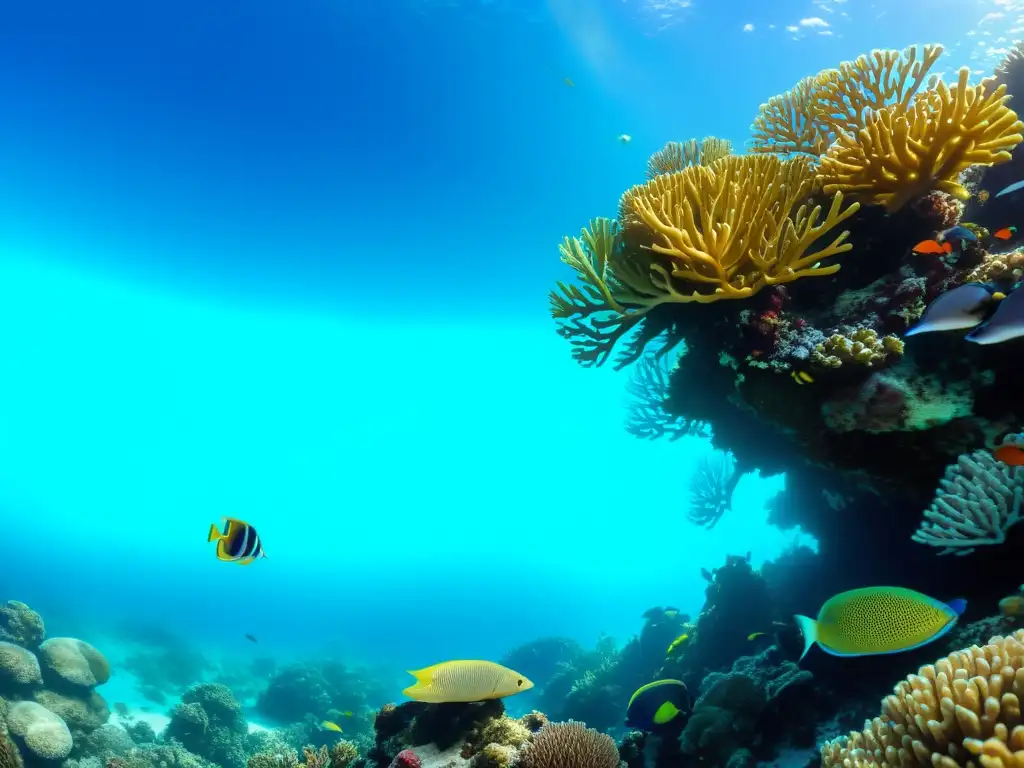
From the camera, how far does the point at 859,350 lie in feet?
12.0

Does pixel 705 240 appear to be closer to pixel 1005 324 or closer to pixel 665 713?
pixel 1005 324

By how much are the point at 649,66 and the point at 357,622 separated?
56.8m

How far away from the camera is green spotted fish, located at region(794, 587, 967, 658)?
263 cm

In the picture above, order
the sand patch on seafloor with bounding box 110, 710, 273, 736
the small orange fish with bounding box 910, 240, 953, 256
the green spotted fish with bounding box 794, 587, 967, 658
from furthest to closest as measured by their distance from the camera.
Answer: the sand patch on seafloor with bounding box 110, 710, 273, 736 → the small orange fish with bounding box 910, 240, 953, 256 → the green spotted fish with bounding box 794, 587, 967, 658

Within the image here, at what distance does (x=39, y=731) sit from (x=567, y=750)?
1065cm

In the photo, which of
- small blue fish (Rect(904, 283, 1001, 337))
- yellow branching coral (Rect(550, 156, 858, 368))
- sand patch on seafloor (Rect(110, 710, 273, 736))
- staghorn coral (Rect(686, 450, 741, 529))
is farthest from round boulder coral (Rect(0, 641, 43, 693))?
staghorn coral (Rect(686, 450, 741, 529))

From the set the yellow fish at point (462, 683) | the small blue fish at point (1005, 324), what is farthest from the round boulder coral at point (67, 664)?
the small blue fish at point (1005, 324)

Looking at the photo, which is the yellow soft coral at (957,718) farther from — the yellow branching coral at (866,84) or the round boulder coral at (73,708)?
the round boulder coral at (73,708)

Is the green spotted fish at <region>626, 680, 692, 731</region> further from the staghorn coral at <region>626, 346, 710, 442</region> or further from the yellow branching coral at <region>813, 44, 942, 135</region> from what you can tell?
the staghorn coral at <region>626, 346, 710, 442</region>

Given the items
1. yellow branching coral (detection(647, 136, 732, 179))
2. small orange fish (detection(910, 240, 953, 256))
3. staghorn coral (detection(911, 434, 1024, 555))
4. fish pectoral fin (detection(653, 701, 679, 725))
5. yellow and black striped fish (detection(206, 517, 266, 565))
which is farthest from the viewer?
yellow branching coral (detection(647, 136, 732, 179))

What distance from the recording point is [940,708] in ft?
6.30

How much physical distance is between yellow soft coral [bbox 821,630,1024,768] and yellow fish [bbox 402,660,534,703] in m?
2.15

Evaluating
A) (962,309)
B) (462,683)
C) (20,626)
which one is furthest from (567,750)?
(20,626)

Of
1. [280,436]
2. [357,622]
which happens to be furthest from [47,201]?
[280,436]
